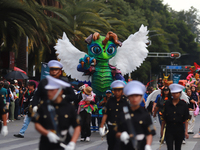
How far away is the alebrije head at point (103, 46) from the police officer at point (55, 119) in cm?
823

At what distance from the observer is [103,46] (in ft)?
44.4

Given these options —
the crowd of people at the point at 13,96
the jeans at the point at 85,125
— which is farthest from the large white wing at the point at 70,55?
the crowd of people at the point at 13,96

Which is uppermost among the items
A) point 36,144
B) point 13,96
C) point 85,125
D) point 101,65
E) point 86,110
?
point 101,65

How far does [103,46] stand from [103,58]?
432mm

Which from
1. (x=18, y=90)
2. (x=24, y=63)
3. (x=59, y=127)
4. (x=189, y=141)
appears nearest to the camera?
(x=59, y=127)

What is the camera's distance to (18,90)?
2055 centimetres

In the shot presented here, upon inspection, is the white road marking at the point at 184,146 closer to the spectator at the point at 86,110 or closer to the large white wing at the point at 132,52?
the spectator at the point at 86,110

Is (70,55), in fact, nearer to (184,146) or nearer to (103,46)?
(103,46)

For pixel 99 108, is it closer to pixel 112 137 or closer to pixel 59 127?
pixel 112 137

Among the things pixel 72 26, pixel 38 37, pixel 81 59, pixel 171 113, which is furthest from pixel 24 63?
pixel 171 113

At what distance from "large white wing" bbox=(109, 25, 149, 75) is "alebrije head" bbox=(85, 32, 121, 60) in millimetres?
698

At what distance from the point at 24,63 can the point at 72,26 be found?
243 inches

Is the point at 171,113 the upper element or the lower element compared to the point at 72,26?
lower

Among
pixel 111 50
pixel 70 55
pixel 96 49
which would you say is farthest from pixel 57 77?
pixel 70 55
